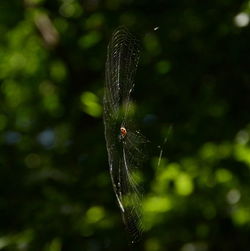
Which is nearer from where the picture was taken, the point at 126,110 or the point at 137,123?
the point at 126,110

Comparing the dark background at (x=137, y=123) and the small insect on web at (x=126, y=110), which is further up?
the dark background at (x=137, y=123)

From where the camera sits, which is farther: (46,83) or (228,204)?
(46,83)

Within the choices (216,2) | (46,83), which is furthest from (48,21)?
(216,2)

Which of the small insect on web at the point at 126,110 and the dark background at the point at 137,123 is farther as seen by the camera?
the dark background at the point at 137,123

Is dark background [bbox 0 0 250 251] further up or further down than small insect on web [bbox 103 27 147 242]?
further up

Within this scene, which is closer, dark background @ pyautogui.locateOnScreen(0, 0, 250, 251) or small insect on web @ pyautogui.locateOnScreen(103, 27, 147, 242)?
small insect on web @ pyautogui.locateOnScreen(103, 27, 147, 242)

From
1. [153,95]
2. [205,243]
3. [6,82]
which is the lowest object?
[205,243]

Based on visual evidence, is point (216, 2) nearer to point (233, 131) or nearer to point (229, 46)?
point (229, 46)

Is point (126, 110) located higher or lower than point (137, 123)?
lower
